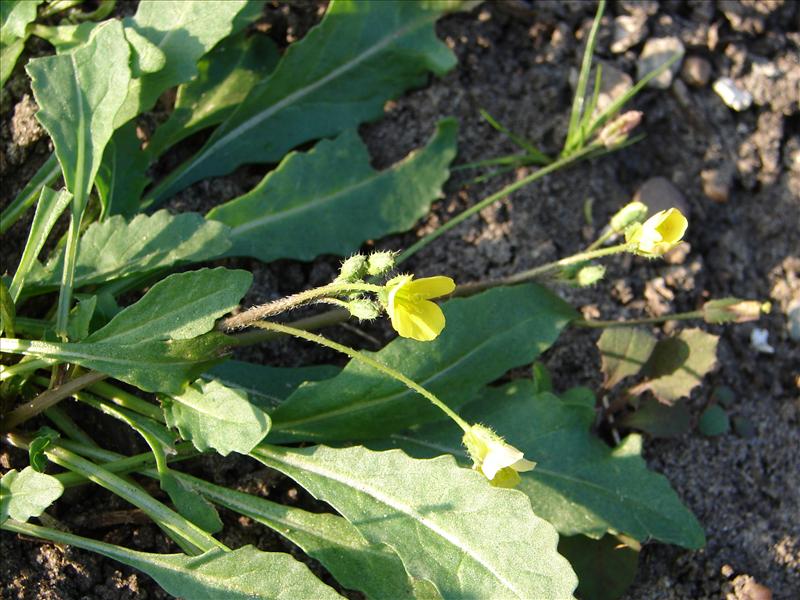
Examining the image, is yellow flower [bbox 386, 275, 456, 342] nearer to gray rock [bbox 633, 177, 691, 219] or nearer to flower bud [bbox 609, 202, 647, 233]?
flower bud [bbox 609, 202, 647, 233]

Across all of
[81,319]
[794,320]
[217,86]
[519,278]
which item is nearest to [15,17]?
[217,86]

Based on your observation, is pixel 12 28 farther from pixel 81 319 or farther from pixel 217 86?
pixel 81 319

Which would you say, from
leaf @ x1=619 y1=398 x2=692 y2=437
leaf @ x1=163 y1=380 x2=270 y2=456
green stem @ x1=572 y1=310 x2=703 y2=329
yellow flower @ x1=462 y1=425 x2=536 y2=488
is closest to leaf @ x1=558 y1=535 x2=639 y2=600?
leaf @ x1=619 y1=398 x2=692 y2=437

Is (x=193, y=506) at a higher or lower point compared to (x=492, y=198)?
lower

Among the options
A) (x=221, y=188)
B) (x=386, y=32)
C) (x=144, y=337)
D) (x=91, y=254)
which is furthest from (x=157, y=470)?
(x=386, y=32)

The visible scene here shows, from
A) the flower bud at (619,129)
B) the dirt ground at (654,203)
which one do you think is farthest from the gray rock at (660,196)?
the flower bud at (619,129)

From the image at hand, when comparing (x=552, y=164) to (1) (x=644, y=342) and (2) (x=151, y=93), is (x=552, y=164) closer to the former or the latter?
(1) (x=644, y=342)

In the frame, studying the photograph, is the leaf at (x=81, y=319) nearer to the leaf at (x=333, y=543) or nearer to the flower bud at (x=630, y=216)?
the leaf at (x=333, y=543)
